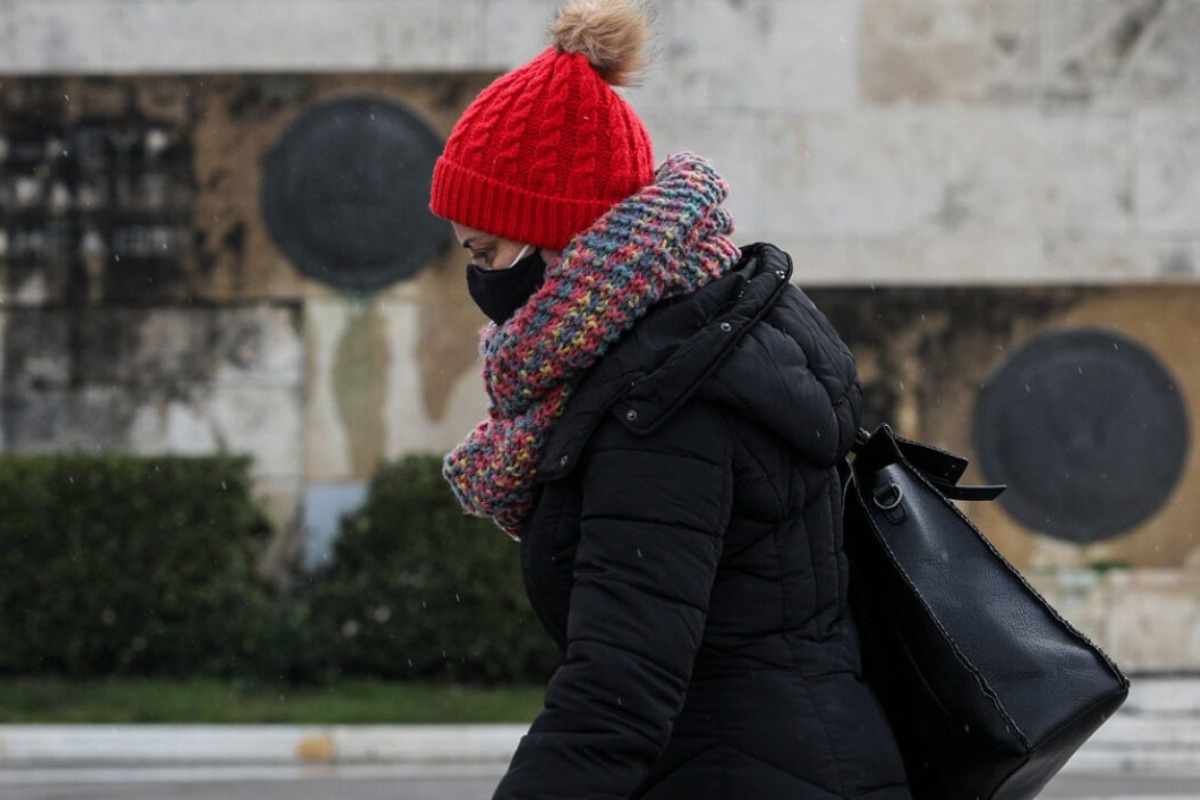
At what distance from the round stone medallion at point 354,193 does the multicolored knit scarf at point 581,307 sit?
752cm

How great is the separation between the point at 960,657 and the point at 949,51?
7.95 metres

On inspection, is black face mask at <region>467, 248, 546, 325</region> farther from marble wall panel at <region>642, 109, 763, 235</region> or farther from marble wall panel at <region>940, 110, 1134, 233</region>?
marble wall panel at <region>940, 110, 1134, 233</region>

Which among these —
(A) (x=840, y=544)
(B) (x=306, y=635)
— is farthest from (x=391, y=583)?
(A) (x=840, y=544)

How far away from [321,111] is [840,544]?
790 centimetres

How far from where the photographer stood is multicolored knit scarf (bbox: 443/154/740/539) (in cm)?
218

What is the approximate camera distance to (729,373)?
2121 mm

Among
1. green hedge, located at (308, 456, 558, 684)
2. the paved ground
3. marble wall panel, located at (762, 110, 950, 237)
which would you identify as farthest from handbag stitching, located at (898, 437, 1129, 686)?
marble wall panel, located at (762, 110, 950, 237)

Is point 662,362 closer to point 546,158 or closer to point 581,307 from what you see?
point 581,307

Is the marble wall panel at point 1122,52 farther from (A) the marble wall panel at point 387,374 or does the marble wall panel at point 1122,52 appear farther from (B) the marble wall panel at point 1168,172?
(A) the marble wall panel at point 387,374

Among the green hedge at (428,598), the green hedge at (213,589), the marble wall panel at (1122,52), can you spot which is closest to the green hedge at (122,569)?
the green hedge at (213,589)

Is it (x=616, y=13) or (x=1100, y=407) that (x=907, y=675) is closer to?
(x=616, y=13)

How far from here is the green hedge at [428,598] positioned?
905 centimetres

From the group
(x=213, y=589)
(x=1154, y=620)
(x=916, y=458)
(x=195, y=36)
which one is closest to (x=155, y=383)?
(x=213, y=589)

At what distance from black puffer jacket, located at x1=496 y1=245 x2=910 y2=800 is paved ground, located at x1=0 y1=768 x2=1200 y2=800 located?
17.5 ft
